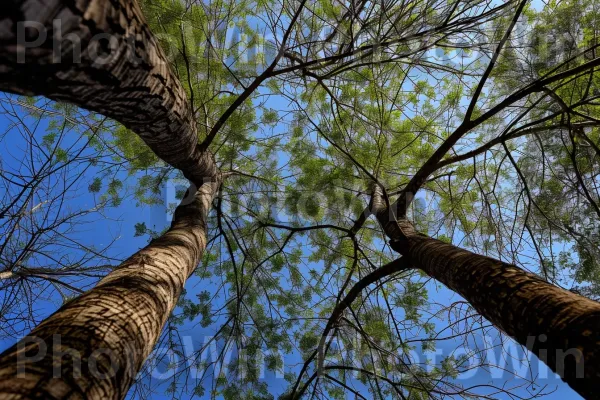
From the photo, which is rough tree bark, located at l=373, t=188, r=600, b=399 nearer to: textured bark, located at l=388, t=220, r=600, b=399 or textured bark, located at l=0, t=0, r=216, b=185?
textured bark, located at l=388, t=220, r=600, b=399

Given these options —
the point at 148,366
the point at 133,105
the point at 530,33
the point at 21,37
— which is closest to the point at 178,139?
the point at 133,105

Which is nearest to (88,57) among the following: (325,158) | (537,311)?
(537,311)

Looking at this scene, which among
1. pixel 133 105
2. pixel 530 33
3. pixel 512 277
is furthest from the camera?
pixel 530 33

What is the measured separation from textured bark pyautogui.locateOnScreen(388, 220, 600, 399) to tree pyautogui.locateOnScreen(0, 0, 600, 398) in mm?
14

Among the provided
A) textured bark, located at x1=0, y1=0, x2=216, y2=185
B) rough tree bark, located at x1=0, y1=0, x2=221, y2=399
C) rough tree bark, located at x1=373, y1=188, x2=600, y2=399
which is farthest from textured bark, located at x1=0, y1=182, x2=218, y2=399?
rough tree bark, located at x1=373, y1=188, x2=600, y2=399

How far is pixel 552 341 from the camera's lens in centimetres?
112

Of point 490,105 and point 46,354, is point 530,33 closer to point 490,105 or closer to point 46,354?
point 490,105

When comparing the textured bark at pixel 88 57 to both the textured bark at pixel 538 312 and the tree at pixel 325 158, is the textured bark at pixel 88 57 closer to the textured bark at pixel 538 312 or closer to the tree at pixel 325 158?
the tree at pixel 325 158

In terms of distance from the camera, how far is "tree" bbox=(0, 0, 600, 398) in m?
0.98

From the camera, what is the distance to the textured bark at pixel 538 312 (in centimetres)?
100

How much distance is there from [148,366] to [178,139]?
102 inches

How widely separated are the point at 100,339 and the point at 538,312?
1411 millimetres

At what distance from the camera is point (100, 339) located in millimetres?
967

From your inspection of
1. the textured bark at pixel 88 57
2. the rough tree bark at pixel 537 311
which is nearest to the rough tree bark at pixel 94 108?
the textured bark at pixel 88 57
